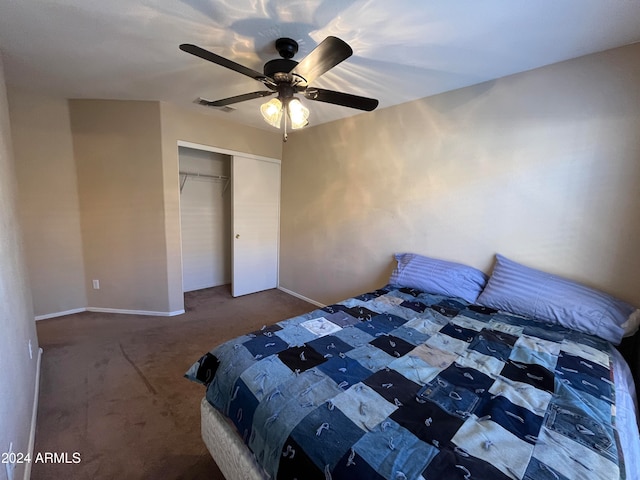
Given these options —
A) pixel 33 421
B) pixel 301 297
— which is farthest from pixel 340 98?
pixel 301 297

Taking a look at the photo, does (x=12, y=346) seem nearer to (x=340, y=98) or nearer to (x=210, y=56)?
(x=210, y=56)

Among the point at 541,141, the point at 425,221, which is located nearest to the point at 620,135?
the point at 541,141

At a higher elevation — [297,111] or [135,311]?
[297,111]

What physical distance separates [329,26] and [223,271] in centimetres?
371

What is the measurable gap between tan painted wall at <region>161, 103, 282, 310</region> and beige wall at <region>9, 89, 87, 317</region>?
1.02 meters

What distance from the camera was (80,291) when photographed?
316cm

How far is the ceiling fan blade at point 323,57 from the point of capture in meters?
1.18

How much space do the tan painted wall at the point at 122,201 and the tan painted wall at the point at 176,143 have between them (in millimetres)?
66

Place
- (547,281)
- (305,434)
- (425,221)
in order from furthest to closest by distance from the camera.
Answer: (425,221), (547,281), (305,434)

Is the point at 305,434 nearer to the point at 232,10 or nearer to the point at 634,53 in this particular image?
the point at 232,10

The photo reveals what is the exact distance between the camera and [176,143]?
2.99m

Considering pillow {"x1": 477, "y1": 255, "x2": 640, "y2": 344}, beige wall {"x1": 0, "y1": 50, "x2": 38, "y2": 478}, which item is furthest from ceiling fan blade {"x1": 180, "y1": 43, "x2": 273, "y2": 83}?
pillow {"x1": 477, "y1": 255, "x2": 640, "y2": 344}

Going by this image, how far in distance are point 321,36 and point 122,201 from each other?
277 centimetres

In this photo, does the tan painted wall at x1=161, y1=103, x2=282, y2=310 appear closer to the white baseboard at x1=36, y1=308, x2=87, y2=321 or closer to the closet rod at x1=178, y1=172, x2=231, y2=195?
the closet rod at x1=178, y1=172, x2=231, y2=195
